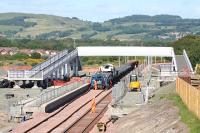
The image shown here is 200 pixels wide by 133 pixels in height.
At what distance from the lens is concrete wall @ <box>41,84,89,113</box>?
46575mm

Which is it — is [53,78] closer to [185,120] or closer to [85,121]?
[85,121]

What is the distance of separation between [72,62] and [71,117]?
48461 millimetres

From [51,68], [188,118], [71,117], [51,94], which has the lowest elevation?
[71,117]

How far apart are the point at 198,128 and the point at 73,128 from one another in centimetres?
1436

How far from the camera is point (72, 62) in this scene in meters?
91.8

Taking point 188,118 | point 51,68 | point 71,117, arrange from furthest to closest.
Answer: point 51,68
point 71,117
point 188,118

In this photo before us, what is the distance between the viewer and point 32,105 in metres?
46.0

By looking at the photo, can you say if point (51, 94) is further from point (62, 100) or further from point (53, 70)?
point (53, 70)

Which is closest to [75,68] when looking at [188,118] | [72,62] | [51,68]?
[72,62]

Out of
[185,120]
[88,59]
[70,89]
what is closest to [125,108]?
[185,120]

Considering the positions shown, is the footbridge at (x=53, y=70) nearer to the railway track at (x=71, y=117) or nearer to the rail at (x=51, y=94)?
the rail at (x=51, y=94)

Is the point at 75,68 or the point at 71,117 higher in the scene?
the point at 75,68

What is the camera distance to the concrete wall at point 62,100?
4658 centimetres

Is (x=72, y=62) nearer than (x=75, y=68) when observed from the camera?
Answer: Yes
